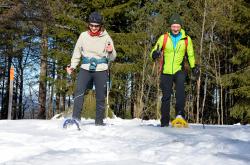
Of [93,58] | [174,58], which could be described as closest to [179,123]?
[174,58]

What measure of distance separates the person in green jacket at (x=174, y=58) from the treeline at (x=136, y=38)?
11.5 m

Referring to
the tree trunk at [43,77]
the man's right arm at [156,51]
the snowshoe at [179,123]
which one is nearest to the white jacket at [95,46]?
the man's right arm at [156,51]

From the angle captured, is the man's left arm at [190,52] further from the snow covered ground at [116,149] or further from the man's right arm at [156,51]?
the snow covered ground at [116,149]

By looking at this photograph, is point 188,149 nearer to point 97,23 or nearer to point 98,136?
point 98,136

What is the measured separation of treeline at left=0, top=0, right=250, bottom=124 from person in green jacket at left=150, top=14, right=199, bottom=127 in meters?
11.5

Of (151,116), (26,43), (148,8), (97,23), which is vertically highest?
(148,8)

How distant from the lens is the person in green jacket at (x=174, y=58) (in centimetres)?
757

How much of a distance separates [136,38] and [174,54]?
14383 mm

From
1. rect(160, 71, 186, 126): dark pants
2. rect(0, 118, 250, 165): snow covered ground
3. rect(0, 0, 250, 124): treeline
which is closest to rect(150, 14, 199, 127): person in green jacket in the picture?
rect(160, 71, 186, 126): dark pants

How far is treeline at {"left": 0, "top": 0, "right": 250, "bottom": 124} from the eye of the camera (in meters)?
21.6

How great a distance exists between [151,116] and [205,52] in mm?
4925

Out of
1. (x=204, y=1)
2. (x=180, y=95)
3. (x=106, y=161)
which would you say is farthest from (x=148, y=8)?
(x=106, y=161)

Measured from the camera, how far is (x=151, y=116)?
23781mm

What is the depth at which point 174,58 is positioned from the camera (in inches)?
302
